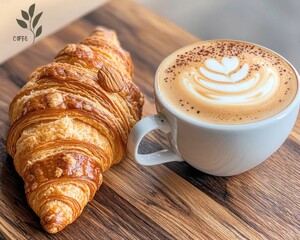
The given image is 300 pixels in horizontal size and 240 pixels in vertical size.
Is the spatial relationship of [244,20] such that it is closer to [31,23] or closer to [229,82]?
[31,23]

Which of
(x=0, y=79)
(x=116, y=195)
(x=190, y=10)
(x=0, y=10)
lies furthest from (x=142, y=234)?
(x=190, y=10)

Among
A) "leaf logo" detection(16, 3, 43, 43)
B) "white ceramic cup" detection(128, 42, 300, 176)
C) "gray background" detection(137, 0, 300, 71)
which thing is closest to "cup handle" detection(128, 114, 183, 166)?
"white ceramic cup" detection(128, 42, 300, 176)

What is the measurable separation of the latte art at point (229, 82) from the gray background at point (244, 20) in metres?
0.81

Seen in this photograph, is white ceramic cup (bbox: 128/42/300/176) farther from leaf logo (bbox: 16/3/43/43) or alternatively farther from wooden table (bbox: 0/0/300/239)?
leaf logo (bbox: 16/3/43/43)

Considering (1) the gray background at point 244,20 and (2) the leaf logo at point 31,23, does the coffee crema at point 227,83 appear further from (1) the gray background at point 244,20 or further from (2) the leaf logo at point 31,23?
(1) the gray background at point 244,20

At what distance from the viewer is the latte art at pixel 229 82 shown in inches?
36.6

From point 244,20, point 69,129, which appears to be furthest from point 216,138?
point 244,20

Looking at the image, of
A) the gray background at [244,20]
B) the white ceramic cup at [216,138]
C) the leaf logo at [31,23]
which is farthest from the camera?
the gray background at [244,20]

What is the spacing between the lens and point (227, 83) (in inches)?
37.5

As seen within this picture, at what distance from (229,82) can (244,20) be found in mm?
985

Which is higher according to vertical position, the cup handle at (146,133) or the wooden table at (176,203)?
the cup handle at (146,133)

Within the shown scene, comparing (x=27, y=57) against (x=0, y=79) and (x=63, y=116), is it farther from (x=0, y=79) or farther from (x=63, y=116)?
(x=63, y=116)

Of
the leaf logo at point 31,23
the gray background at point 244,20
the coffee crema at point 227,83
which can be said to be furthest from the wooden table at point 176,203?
the gray background at point 244,20

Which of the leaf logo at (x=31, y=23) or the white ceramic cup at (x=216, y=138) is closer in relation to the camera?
the white ceramic cup at (x=216, y=138)
